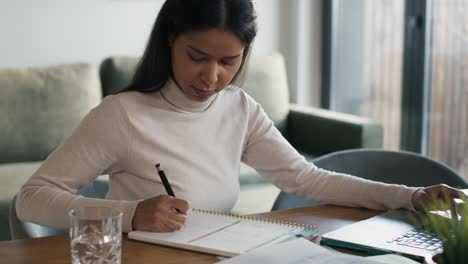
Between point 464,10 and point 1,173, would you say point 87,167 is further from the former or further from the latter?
point 464,10

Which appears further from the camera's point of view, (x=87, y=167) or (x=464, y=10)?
(x=464, y=10)

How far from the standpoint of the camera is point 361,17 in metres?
3.98

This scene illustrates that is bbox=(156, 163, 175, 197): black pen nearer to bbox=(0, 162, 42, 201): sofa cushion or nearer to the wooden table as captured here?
the wooden table

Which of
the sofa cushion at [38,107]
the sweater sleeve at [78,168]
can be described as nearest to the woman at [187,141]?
the sweater sleeve at [78,168]

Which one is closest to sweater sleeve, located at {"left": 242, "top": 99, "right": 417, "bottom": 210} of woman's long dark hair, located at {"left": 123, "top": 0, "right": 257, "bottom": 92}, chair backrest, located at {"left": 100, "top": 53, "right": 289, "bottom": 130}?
woman's long dark hair, located at {"left": 123, "top": 0, "right": 257, "bottom": 92}

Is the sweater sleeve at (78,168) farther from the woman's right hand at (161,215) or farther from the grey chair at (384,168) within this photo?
the grey chair at (384,168)

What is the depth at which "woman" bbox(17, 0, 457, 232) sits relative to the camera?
1534mm

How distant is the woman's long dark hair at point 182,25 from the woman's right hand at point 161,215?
1.28 ft

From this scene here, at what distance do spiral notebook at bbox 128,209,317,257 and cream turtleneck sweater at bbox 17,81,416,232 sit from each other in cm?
12

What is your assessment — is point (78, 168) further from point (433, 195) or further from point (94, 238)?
point (433, 195)

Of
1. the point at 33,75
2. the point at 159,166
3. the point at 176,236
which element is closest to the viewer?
the point at 176,236

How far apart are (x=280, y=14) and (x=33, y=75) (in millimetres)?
1422

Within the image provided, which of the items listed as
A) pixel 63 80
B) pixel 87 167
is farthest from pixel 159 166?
pixel 63 80

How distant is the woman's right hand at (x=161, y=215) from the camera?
1370 millimetres
